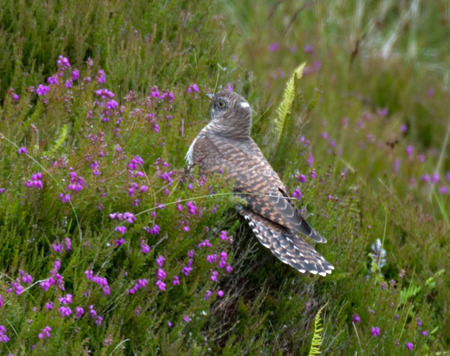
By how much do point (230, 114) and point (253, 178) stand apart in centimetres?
73

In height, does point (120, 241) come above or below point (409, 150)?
above

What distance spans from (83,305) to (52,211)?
0.55 meters

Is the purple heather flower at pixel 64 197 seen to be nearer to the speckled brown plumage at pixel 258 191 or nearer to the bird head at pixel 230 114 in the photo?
the speckled brown plumage at pixel 258 191

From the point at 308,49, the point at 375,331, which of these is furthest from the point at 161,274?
the point at 308,49

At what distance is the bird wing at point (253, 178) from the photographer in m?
4.57

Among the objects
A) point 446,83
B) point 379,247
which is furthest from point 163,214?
point 446,83

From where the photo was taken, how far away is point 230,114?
526cm

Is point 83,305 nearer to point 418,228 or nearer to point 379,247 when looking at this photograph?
point 379,247

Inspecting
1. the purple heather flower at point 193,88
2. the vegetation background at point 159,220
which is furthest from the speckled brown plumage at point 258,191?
the purple heather flower at point 193,88

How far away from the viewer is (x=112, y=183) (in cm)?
380

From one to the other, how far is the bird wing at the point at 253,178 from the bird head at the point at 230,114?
0.59 ft

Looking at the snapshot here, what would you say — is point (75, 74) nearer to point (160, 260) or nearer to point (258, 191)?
point (258, 191)

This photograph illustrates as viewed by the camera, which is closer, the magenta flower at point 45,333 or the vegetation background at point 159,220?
the magenta flower at point 45,333

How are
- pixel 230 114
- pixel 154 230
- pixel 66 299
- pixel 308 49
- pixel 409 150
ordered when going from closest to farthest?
pixel 66 299
pixel 154 230
pixel 230 114
pixel 409 150
pixel 308 49
